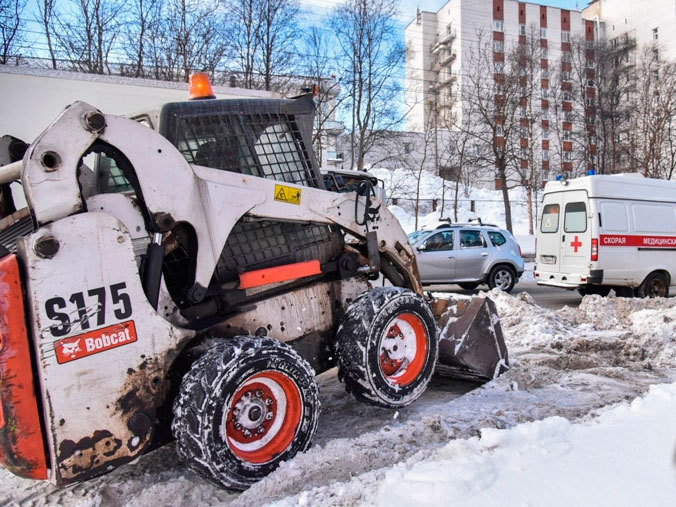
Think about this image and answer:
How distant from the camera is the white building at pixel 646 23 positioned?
110 feet

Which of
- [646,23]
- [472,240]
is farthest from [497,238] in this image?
[646,23]

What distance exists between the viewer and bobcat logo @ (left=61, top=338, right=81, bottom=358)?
272cm

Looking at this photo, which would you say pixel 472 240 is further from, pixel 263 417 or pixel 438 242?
pixel 263 417

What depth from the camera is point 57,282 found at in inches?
107

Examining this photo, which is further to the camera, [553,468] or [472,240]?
[472,240]

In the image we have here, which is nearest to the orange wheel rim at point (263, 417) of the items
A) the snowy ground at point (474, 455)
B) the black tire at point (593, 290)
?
the snowy ground at point (474, 455)

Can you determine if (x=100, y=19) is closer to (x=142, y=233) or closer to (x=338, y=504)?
(x=142, y=233)

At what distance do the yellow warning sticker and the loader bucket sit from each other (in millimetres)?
2048

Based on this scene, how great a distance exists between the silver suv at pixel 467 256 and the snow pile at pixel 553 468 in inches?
369

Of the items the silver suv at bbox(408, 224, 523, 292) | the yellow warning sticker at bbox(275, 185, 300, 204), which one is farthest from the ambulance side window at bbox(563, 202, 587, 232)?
the yellow warning sticker at bbox(275, 185, 300, 204)

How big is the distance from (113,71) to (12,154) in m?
20.6

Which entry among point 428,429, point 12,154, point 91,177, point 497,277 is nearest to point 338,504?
point 428,429

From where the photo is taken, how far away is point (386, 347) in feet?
14.1

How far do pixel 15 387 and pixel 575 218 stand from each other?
10.8 metres
